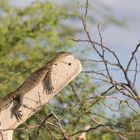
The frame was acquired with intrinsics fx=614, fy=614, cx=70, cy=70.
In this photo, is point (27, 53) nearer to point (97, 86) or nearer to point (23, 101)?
point (97, 86)

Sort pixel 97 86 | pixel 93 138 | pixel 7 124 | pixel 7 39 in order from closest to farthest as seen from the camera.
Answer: pixel 7 124 < pixel 97 86 < pixel 93 138 < pixel 7 39

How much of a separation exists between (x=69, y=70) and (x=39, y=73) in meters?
0.19

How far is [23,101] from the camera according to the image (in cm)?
304

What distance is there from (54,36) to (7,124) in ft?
17.0

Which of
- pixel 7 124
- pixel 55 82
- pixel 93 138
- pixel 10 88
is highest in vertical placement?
pixel 10 88

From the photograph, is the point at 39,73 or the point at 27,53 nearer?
the point at 39,73

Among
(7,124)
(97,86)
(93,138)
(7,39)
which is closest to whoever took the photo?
(7,124)

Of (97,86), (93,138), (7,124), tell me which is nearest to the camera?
(7,124)

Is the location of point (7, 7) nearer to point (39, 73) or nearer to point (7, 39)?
point (7, 39)

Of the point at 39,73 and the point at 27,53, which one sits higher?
the point at 27,53

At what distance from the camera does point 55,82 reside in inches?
119

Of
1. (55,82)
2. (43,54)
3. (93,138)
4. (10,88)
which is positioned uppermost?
(43,54)

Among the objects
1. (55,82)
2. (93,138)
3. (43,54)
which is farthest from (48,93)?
(43,54)

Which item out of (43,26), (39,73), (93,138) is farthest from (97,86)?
(39,73)
